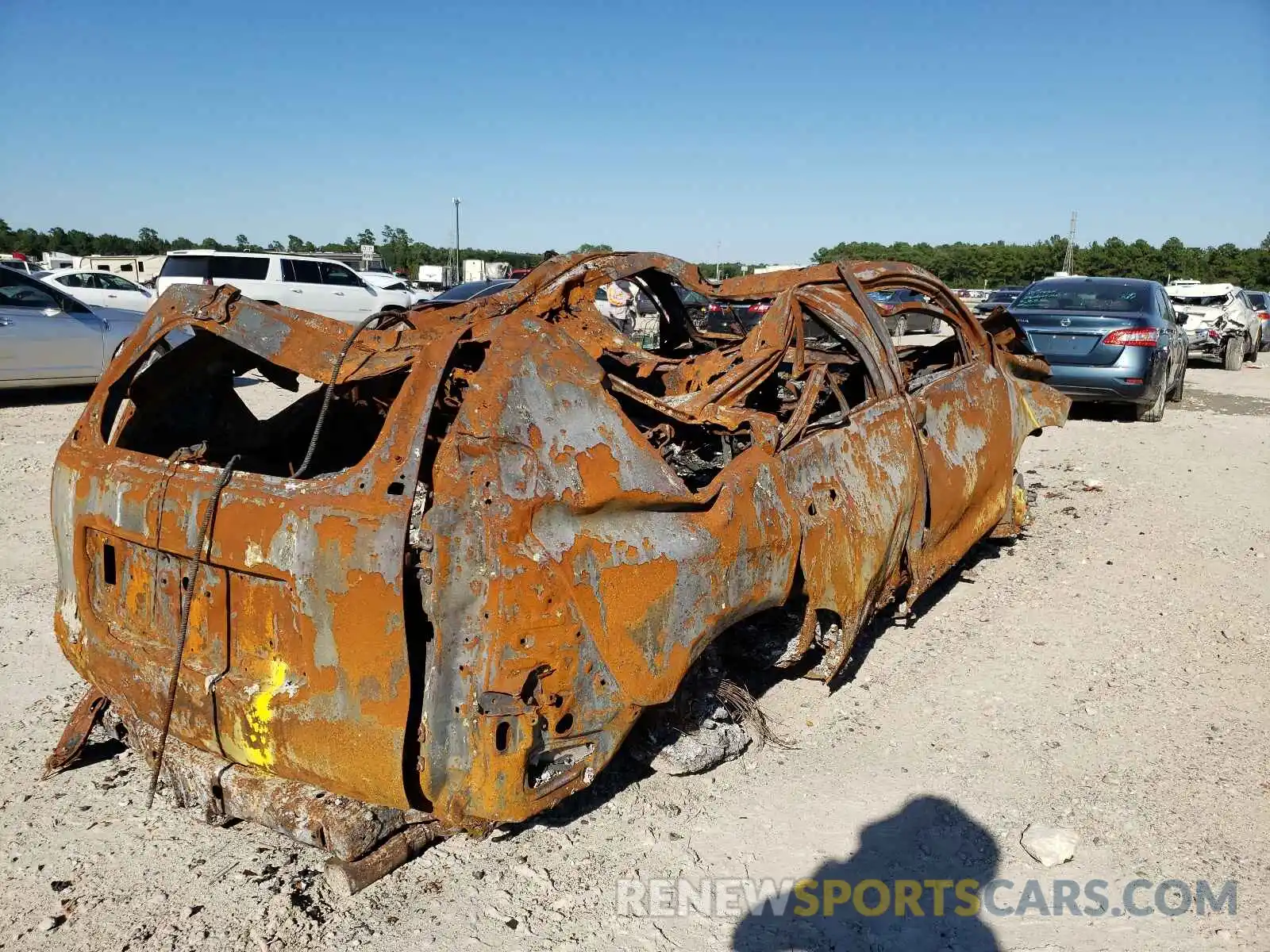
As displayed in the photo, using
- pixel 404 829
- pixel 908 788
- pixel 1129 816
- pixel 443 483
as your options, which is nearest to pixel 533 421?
pixel 443 483

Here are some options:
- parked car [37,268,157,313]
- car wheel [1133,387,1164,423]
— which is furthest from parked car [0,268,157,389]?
car wheel [1133,387,1164,423]

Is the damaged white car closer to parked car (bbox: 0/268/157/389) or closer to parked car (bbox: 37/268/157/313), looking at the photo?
parked car (bbox: 0/268/157/389)

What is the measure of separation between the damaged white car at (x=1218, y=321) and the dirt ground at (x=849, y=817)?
47.0ft

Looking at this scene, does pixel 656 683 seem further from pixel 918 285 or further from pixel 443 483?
pixel 918 285

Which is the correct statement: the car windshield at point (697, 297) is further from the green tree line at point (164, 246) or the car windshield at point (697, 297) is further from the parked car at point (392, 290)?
the green tree line at point (164, 246)

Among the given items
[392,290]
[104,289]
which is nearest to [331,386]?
[104,289]

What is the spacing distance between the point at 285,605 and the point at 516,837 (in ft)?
3.36

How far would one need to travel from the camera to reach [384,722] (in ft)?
7.33

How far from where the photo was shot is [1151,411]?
10.1m

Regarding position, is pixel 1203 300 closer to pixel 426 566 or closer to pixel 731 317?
pixel 731 317

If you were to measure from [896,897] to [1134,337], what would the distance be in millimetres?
8738

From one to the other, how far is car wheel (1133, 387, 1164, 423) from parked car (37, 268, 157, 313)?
51.6ft

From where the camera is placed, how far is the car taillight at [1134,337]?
9.45 metres

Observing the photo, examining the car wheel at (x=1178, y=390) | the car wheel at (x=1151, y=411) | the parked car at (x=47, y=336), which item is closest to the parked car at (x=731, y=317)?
the car wheel at (x=1151, y=411)
